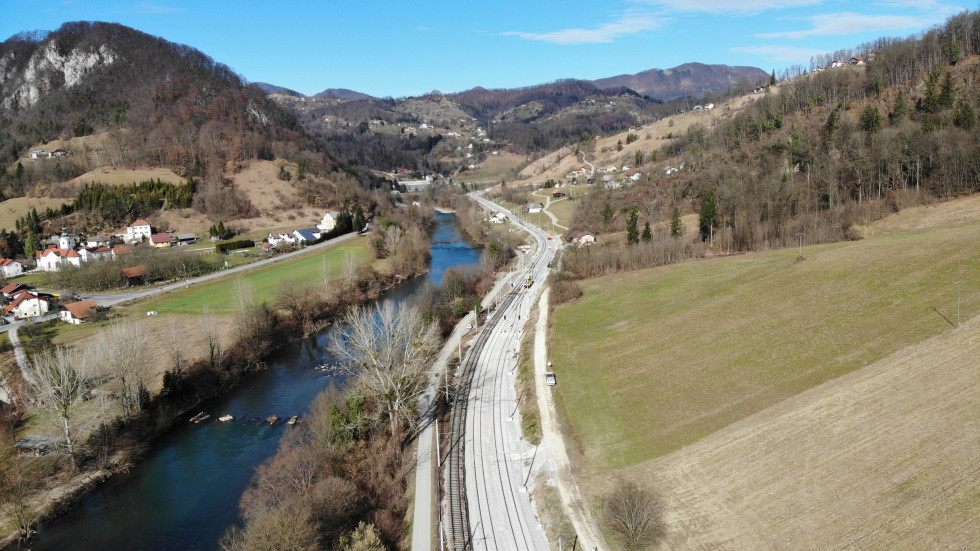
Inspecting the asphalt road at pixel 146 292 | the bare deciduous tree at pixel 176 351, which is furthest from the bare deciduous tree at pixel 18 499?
the asphalt road at pixel 146 292

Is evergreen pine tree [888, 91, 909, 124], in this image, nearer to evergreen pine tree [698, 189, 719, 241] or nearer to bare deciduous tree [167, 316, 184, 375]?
evergreen pine tree [698, 189, 719, 241]

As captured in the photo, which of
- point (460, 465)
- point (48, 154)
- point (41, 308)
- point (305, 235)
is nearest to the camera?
point (460, 465)

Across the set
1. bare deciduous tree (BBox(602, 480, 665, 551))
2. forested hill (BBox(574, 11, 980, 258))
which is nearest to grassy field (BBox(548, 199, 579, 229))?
forested hill (BBox(574, 11, 980, 258))

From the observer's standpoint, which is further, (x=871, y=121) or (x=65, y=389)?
(x=871, y=121)

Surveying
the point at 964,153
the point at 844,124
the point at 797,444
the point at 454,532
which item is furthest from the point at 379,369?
the point at 844,124

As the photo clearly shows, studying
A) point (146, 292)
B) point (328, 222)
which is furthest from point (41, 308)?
point (328, 222)

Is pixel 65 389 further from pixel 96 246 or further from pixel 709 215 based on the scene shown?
pixel 709 215

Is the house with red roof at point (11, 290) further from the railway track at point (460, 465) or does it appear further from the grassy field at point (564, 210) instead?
the grassy field at point (564, 210)
